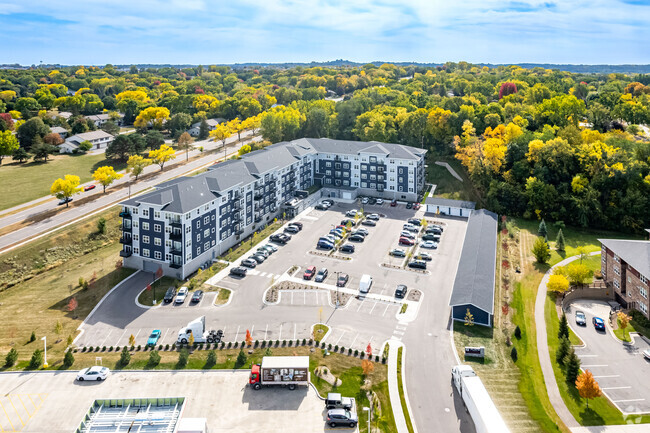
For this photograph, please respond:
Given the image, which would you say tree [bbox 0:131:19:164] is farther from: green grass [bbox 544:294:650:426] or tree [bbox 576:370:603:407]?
tree [bbox 576:370:603:407]

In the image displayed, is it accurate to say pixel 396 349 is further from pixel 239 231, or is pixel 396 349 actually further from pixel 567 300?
pixel 239 231

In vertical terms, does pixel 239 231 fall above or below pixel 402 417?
above

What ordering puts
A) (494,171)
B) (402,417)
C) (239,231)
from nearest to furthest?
(402,417) → (239,231) → (494,171)

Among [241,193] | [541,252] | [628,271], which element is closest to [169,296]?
[241,193]

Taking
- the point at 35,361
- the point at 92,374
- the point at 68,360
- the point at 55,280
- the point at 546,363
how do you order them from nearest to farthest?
the point at 92,374 → the point at 35,361 → the point at 68,360 → the point at 546,363 → the point at 55,280

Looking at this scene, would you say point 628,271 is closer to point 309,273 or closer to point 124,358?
point 309,273

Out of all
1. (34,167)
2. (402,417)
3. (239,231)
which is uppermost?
(34,167)

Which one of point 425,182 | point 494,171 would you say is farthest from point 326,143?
point 494,171
